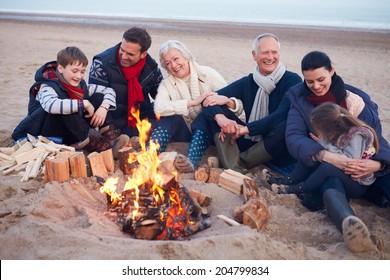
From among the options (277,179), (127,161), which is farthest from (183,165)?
(277,179)

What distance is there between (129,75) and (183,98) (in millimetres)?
731

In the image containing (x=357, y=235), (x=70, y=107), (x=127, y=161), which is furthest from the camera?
(x=70, y=107)

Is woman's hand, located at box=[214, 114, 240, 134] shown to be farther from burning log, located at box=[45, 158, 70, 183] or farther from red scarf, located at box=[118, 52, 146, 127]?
burning log, located at box=[45, 158, 70, 183]

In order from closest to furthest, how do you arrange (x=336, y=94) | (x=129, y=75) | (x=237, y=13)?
(x=336, y=94) → (x=129, y=75) → (x=237, y=13)

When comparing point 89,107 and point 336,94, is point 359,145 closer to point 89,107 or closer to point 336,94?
point 336,94

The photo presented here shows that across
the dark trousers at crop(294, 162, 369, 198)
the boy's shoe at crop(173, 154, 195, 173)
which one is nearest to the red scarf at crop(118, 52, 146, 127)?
the boy's shoe at crop(173, 154, 195, 173)

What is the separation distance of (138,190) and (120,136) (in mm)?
1481

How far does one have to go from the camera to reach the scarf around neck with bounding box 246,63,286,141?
424cm

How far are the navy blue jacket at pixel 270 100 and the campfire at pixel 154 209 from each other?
1238mm

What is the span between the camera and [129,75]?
15.6ft
